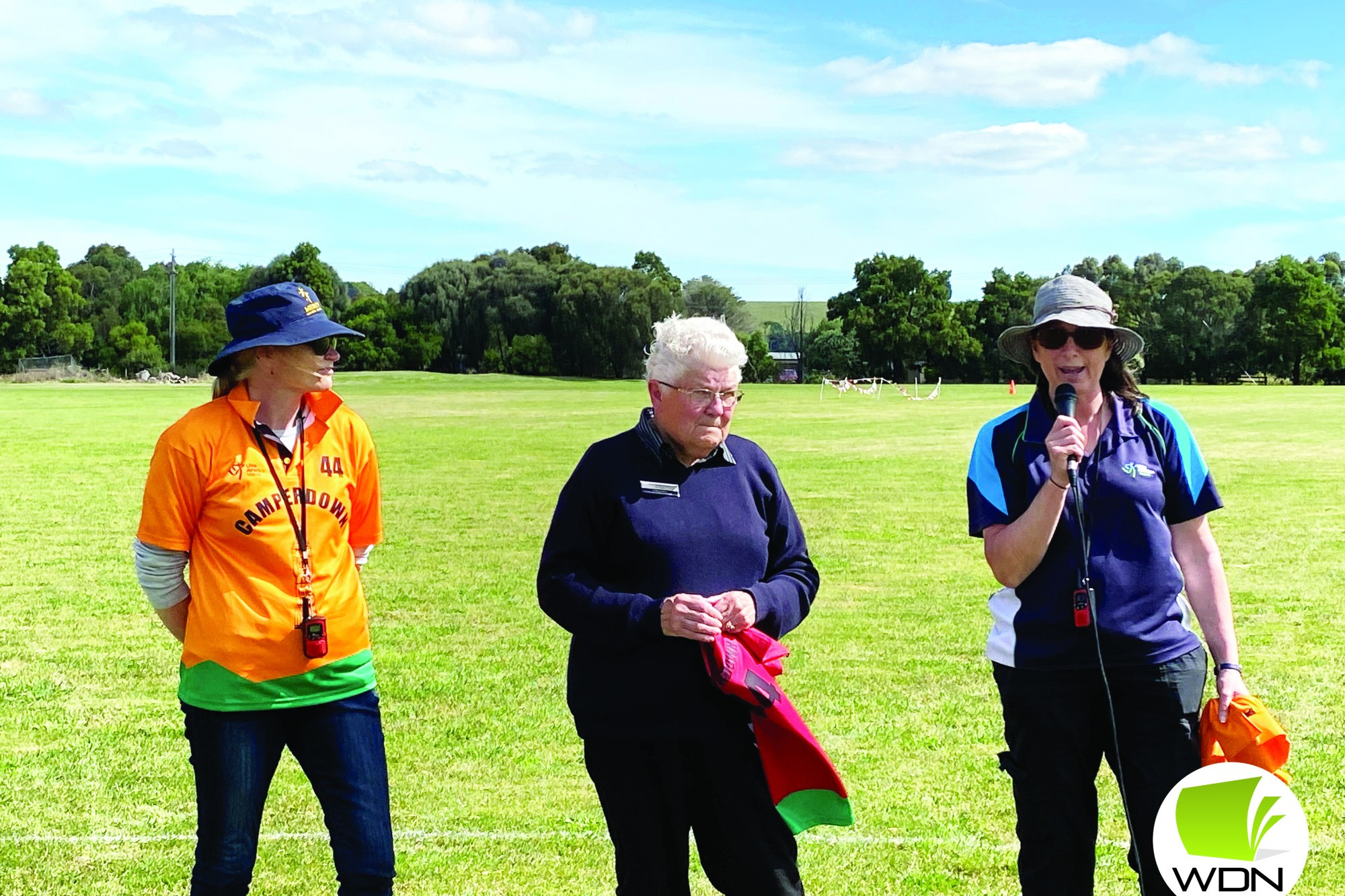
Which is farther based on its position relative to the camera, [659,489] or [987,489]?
[987,489]

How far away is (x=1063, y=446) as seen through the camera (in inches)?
129

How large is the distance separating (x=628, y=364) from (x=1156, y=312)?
129 feet

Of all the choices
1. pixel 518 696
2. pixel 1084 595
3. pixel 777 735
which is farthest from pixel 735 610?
pixel 518 696

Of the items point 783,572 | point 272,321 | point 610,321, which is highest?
point 610,321

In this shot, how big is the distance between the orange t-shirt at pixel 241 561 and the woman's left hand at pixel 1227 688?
232 centimetres

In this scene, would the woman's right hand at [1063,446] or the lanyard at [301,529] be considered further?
the lanyard at [301,529]

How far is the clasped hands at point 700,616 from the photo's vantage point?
3.21 metres

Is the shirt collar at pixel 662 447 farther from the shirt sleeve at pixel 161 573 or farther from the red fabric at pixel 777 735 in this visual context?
the shirt sleeve at pixel 161 573

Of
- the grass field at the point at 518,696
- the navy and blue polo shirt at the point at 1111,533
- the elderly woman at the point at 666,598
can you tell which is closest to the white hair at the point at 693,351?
the elderly woman at the point at 666,598

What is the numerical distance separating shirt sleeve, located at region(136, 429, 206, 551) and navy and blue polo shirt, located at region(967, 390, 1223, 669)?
2.08 meters

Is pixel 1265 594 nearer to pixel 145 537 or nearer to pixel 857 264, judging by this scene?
pixel 145 537

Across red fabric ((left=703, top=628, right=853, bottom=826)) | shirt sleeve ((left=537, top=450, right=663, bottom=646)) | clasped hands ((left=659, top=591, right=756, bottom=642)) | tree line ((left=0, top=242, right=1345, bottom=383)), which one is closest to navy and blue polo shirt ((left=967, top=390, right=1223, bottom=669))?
red fabric ((left=703, top=628, right=853, bottom=826))

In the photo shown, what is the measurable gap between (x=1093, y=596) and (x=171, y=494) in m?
2.44

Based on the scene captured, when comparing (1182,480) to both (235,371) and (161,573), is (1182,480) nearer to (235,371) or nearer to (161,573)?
(235,371)
